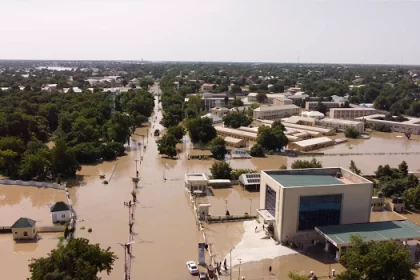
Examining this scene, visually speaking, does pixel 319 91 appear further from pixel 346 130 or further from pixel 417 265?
pixel 417 265

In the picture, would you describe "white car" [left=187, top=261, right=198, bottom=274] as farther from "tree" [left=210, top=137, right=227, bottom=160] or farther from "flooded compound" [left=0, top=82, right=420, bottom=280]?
"tree" [left=210, top=137, right=227, bottom=160]

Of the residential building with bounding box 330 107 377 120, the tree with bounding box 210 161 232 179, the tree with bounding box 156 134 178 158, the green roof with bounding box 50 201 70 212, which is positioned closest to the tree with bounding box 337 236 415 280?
the green roof with bounding box 50 201 70 212

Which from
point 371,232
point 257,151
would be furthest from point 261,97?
point 371,232

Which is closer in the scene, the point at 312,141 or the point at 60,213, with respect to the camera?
the point at 60,213

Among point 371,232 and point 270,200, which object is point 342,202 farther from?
point 270,200

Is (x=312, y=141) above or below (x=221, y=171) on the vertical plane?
below

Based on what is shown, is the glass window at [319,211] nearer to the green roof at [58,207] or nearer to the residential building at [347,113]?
the green roof at [58,207]

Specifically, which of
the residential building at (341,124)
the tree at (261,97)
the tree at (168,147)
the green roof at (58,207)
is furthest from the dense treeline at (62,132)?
the residential building at (341,124)
